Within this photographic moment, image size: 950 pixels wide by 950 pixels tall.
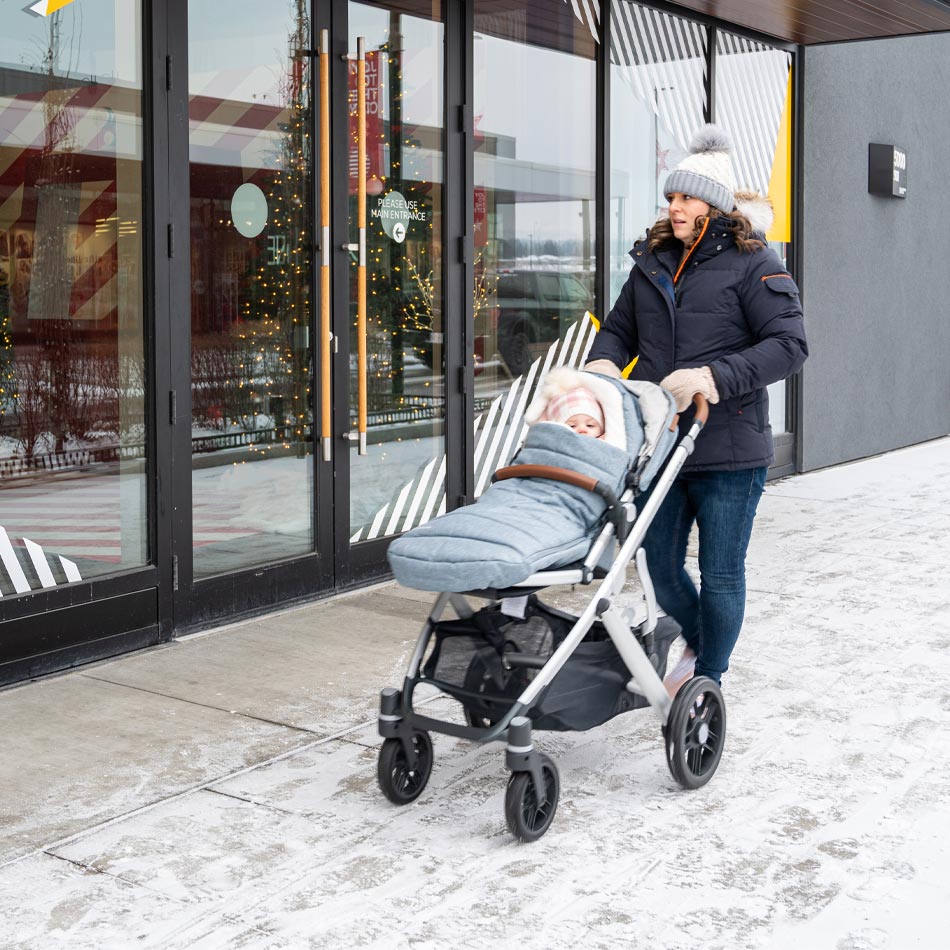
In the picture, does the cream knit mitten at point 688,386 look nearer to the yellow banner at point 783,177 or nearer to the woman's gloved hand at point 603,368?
the woman's gloved hand at point 603,368

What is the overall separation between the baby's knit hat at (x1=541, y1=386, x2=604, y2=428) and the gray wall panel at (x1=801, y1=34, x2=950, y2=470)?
7172 mm

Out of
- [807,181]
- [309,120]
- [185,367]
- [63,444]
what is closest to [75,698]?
[63,444]

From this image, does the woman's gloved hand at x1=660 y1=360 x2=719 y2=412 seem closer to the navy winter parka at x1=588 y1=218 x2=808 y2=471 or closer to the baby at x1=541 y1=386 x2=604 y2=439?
the navy winter parka at x1=588 y1=218 x2=808 y2=471

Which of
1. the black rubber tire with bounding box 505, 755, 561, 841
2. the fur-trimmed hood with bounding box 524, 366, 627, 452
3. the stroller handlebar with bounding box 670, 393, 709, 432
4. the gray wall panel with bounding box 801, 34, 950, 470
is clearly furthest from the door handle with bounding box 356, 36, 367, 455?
the gray wall panel with bounding box 801, 34, 950, 470

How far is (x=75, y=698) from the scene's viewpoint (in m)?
4.91

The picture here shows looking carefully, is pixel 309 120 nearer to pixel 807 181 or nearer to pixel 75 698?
pixel 75 698

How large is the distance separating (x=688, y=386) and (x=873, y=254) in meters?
8.42

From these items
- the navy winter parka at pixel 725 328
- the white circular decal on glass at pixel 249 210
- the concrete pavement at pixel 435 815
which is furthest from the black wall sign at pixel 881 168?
the navy winter parka at pixel 725 328

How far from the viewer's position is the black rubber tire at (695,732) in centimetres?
392

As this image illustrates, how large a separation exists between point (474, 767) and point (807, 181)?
765 centimetres

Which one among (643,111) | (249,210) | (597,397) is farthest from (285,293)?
(643,111)

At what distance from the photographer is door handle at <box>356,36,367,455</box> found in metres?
6.44

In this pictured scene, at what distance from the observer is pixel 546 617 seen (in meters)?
3.75

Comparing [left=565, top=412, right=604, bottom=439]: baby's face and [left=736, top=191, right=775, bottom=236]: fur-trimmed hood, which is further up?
[left=736, top=191, right=775, bottom=236]: fur-trimmed hood
